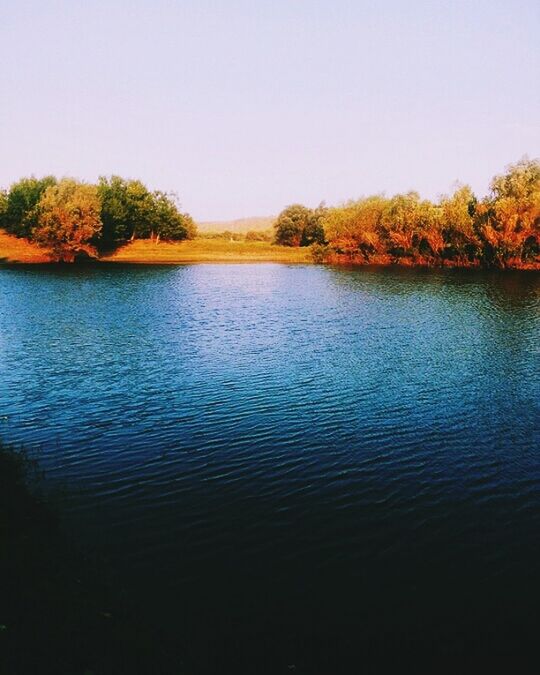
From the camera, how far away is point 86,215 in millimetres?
106875

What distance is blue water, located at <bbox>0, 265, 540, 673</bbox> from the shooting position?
10203 mm

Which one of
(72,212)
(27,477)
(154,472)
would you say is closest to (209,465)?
(154,472)

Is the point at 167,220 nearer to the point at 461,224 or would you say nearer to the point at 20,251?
the point at 20,251

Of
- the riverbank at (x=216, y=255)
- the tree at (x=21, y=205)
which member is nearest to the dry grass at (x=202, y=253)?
the riverbank at (x=216, y=255)

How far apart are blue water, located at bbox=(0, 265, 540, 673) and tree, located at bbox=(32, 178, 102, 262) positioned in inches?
2831

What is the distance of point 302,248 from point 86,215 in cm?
6289

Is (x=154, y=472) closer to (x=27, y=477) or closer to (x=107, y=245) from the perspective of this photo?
(x=27, y=477)

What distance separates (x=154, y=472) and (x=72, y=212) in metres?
99.1

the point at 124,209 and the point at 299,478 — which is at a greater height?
the point at 124,209

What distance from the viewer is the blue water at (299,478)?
10.2m

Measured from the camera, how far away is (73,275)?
279 ft

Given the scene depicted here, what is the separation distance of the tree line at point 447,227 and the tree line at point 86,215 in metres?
42.9

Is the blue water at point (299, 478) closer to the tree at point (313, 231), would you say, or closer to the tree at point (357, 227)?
the tree at point (357, 227)

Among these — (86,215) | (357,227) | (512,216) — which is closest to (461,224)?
(512,216)
